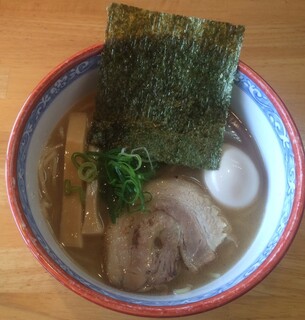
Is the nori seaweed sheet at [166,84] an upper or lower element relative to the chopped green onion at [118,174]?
upper

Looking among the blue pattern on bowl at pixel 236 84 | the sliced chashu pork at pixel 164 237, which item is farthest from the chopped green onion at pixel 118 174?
the blue pattern on bowl at pixel 236 84

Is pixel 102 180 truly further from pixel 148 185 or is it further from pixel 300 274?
pixel 300 274

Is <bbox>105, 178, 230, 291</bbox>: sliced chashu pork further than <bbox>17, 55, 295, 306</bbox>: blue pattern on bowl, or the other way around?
<bbox>105, 178, 230, 291</bbox>: sliced chashu pork

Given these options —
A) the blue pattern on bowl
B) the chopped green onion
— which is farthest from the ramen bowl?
the chopped green onion

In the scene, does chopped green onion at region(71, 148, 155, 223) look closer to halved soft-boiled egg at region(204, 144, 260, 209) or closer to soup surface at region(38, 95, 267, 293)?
soup surface at region(38, 95, 267, 293)

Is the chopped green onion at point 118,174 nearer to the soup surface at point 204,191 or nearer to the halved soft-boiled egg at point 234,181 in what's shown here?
the soup surface at point 204,191

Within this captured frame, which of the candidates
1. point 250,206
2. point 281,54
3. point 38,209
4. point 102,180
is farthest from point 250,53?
point 38,209

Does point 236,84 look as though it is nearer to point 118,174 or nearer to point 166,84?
point 166,84
